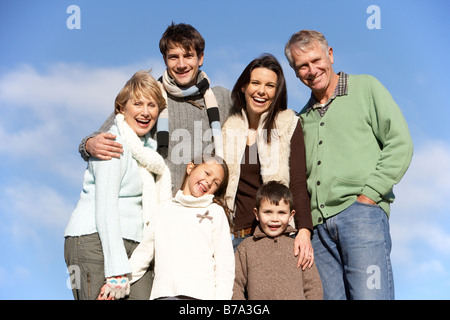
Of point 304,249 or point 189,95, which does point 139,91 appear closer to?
point 189,95

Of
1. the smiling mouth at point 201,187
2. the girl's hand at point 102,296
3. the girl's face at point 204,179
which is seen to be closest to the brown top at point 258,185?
the girl's face at point 204,179

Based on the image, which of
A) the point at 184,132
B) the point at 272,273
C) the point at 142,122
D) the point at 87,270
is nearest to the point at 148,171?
the point at 142,122

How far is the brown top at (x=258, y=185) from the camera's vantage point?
5.06m

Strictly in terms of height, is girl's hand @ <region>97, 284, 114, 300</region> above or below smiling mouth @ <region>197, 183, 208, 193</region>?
below

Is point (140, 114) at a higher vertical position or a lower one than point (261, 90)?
lower

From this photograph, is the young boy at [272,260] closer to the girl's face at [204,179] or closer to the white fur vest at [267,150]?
the white fur vest at [267,150]

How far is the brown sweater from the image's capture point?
4664 millimetres

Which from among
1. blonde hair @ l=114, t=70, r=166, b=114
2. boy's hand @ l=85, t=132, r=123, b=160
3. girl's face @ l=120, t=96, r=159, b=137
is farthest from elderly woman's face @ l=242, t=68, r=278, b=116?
boy's hand @ l=85, t=132, r=123, b=160

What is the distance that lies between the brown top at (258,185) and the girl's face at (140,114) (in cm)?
105

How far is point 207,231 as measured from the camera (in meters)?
4.66

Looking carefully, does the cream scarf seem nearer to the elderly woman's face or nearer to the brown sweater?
the brown sweater

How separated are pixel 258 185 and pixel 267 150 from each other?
37 centimetres

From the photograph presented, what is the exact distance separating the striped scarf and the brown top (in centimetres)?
34

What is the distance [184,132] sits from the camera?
539cm
